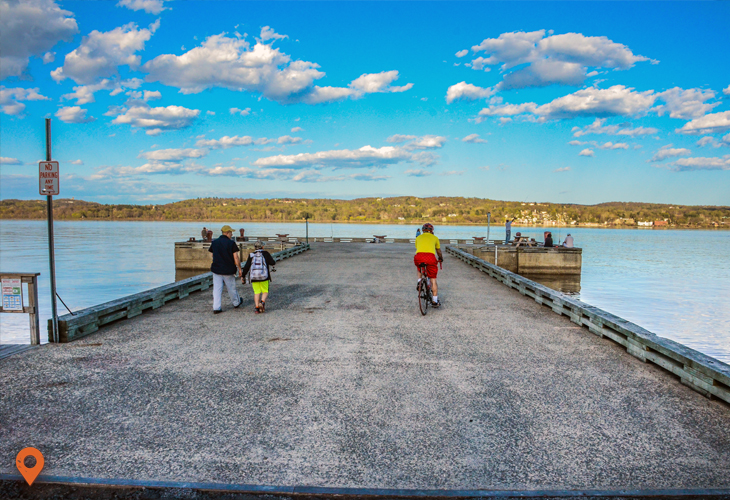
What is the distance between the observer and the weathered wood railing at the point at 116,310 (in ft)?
24.7

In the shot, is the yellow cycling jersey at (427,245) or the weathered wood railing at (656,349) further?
the yellow cycling jersey at (427,245)

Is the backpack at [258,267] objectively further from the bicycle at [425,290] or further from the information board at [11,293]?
the information board at [11,293]

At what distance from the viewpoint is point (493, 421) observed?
15.4 feet

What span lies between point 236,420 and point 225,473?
97cm

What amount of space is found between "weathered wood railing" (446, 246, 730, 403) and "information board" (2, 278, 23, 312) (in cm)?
907

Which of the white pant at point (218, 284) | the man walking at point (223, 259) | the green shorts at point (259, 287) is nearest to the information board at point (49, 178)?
the man walking at point (223, 259)

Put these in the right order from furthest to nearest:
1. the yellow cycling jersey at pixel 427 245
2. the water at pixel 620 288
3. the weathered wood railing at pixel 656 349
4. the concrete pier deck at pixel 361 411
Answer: the water at pixel 620 288 → the yellow cycling jersey at pixel 427 245 → the weathered wood railing at pixel 656 349 → the concrete pier deck at pixel 361 411

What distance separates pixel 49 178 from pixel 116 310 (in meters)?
2.90

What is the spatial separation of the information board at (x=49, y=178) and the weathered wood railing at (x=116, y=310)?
2053 millimetres

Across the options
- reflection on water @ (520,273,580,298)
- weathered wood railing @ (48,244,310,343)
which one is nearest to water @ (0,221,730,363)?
reflection on water @ (520,273,580,298)

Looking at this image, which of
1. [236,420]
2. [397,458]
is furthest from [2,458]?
[397,458]

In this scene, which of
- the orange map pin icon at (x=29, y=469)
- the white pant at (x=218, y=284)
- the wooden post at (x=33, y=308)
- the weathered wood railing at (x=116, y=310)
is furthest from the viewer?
the white pant at (x=218, y=284)

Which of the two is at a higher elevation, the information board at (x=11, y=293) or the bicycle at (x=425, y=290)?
the information board at (x=11, y=293)

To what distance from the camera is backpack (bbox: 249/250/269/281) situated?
9.80m
